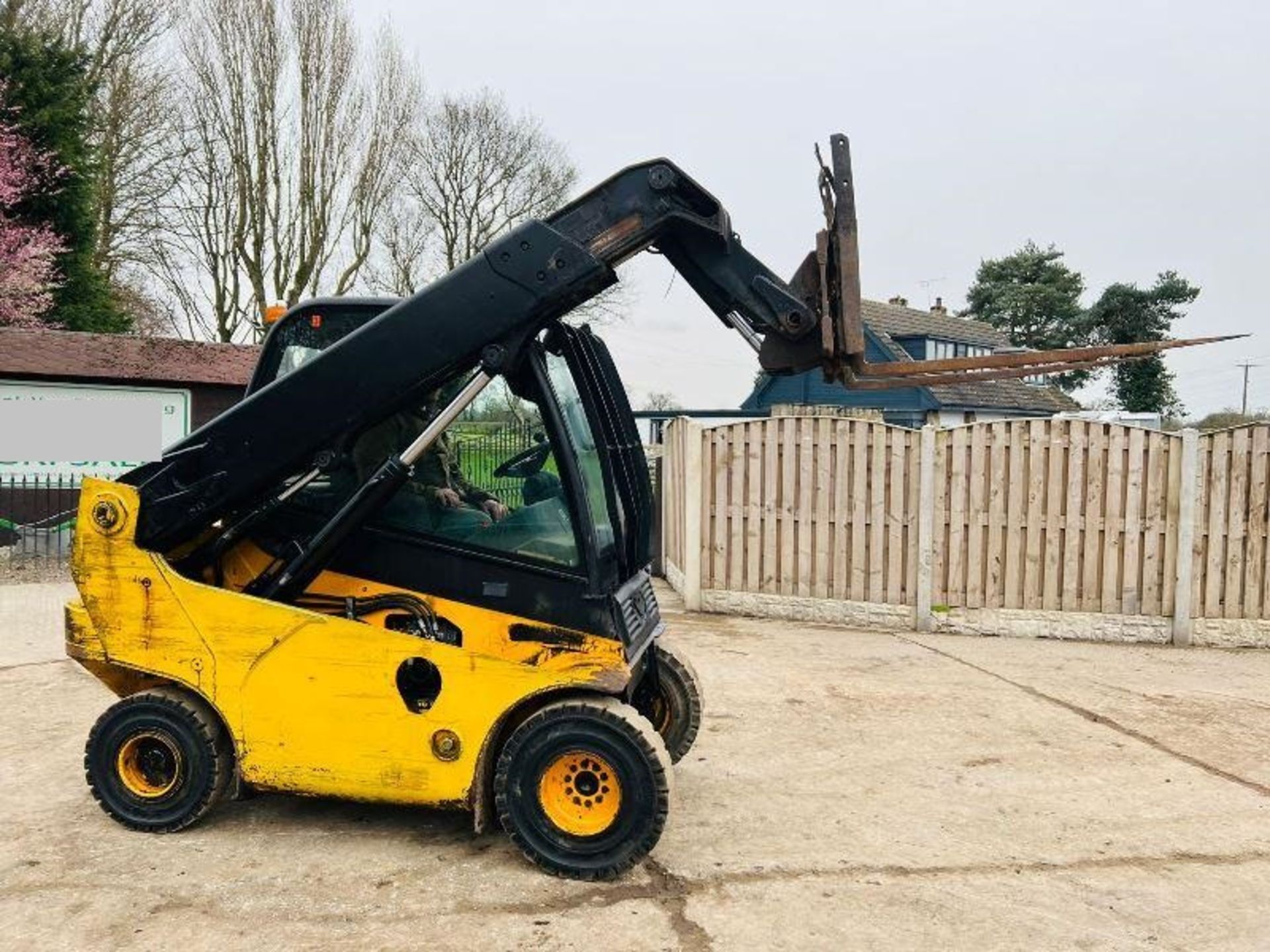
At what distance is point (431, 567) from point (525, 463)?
0.59 metres

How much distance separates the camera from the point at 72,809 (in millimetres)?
4590

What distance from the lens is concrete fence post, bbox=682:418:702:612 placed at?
391 inches

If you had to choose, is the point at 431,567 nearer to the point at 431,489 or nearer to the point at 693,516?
the point at 431,489

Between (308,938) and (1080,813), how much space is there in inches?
137

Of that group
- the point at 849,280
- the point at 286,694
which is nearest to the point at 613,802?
the point at 286,694

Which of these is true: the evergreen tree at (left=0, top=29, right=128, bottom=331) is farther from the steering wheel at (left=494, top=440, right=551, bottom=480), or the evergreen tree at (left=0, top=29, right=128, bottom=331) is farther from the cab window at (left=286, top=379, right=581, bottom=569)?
the steering wheel at (left=494, top=440, right=551, bottom=480)

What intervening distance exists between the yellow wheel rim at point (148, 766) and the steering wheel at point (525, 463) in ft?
6.09

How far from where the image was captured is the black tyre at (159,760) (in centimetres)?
422

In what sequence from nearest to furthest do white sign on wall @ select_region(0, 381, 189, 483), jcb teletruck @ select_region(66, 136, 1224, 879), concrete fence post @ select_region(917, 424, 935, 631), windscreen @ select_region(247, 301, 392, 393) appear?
jcb teletruck @ select_region(66, 136, 1224, 879) → windscreen @ select_region(247, 301, 392, 393) → concrete fence post @ select_region(917, 424, 935, 631) → white sign on wall @ select_region(0, 381, 189, 483)

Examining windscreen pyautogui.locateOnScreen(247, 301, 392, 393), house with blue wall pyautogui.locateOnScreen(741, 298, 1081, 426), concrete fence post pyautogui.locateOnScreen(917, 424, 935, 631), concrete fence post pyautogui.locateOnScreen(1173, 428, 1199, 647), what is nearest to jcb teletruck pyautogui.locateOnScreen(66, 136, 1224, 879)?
windscreen pyautogui.locateOnScreen(247, 301, 392, 393)

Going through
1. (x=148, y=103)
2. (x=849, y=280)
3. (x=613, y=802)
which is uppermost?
(x=148, y=103)

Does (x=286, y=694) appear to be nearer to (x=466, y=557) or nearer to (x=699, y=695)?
(x=466, y=557)

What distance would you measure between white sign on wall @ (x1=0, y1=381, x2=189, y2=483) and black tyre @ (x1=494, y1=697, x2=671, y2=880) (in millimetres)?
11210

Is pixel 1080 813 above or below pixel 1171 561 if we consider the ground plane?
below
